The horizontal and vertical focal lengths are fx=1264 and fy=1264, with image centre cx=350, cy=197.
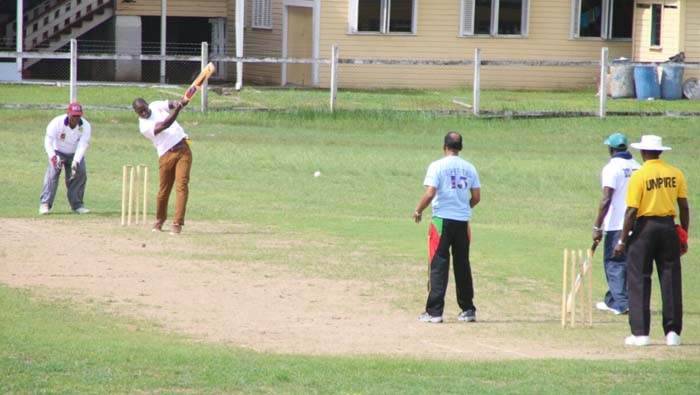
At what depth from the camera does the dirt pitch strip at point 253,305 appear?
1149cm

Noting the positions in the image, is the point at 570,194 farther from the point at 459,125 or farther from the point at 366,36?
the point at 366,36

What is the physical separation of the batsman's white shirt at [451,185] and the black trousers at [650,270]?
1753 millimetres

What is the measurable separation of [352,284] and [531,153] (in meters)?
13.7

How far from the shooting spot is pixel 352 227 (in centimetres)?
1902

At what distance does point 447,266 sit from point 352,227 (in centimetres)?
644

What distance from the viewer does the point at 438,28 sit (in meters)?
38.6

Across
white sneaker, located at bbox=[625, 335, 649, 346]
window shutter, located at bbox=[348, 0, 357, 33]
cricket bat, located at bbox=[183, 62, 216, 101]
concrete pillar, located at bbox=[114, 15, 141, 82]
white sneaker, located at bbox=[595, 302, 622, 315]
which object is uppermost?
window shutter, located at bbox=[348, 0, 357, 33]

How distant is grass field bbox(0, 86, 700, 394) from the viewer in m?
9.90

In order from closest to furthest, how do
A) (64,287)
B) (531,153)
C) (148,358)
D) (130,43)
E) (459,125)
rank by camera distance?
(148,358) → (64,287) → (531,153) → (459,125) → (130,43)

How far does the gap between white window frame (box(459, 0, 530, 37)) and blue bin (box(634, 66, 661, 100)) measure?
175 inches

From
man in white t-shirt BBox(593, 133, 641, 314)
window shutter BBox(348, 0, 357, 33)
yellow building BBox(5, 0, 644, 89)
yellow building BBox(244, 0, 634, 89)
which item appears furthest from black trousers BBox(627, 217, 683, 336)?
window shutter BBox(348, 0, 357, 33)

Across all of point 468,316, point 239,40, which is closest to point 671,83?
point 239,40

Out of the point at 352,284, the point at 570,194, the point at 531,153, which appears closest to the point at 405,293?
the point at 352,284

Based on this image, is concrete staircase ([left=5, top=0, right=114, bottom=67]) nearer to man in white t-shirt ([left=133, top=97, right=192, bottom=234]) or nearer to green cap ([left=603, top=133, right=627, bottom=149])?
man in white t-shirt ([left=133, top=97, right=192, bottom=234])
